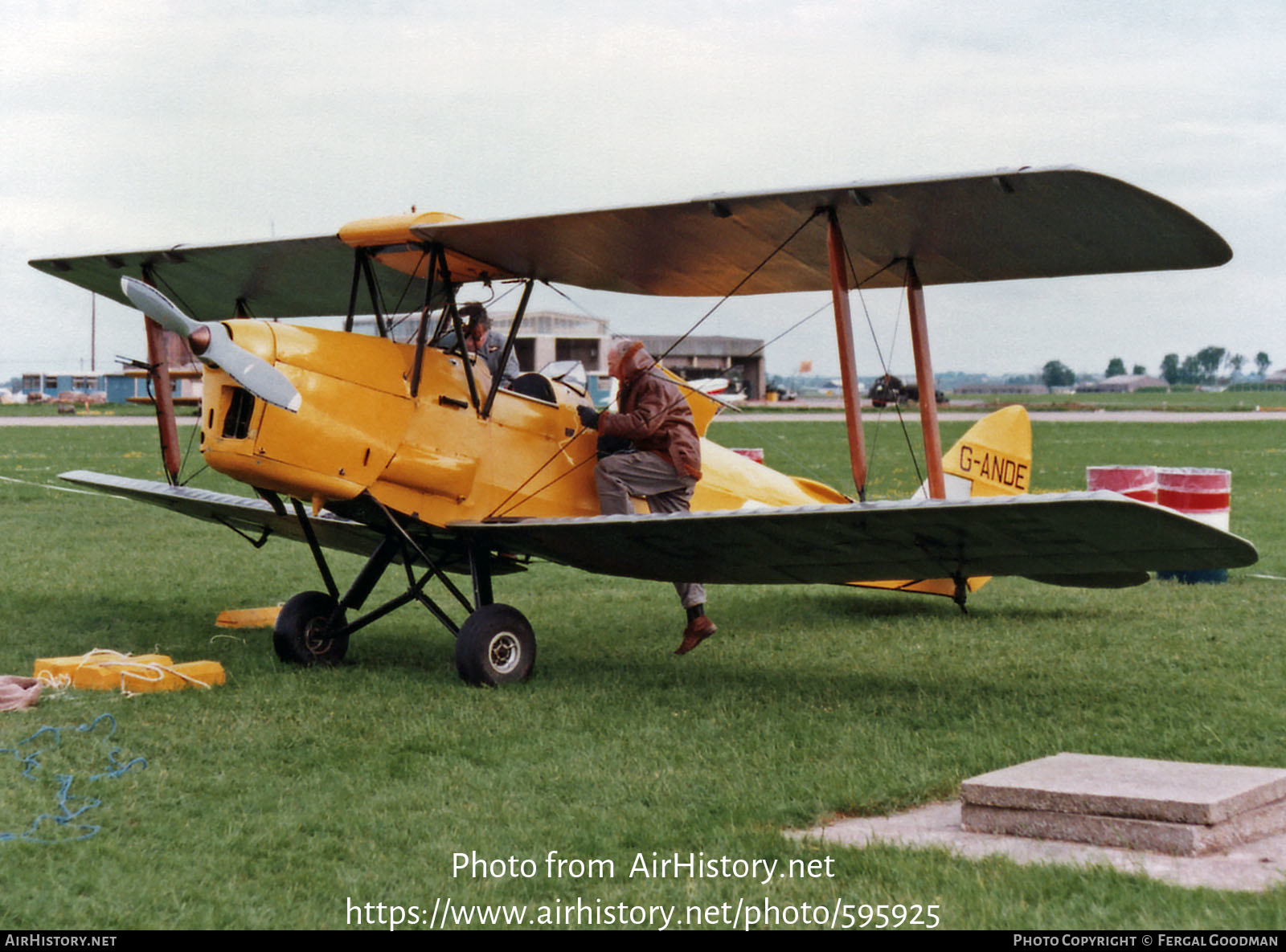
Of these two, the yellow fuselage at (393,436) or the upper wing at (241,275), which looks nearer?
the yellow fuselage at (393,436)

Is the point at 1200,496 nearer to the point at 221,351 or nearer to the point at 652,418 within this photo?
the point at 652,418

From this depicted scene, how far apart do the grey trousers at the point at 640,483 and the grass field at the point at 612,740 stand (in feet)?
3.35

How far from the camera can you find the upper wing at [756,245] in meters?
6.71

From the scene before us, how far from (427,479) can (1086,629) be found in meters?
4.70

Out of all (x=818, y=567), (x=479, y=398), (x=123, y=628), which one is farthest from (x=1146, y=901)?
(x=123, y=628)

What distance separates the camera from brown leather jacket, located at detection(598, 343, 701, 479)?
325 inches

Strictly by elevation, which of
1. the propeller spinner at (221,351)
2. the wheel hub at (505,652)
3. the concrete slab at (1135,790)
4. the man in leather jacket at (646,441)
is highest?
the propeller spinner at (221,351)

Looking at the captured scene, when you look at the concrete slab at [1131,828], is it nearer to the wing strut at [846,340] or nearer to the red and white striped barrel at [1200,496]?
the wing strut at [846,340]

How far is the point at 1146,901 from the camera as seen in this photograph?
3.75 metres

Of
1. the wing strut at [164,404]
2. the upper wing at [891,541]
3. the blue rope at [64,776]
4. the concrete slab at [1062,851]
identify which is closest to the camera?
the concrete slab at [1062,851]

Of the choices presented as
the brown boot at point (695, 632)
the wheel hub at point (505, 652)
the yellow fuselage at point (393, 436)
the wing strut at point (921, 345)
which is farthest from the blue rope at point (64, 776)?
the wing strut at point (921, 345)

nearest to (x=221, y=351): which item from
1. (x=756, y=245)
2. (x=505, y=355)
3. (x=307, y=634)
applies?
(x=505, y=355)

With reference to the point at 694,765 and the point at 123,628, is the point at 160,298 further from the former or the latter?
the point at 694,765

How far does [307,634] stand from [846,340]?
378cm
